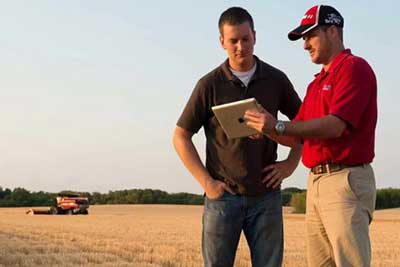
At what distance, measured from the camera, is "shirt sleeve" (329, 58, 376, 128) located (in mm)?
4328

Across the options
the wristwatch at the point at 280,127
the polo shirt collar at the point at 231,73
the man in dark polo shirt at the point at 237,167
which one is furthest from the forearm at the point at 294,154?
the wristwatch at the point at 280,127

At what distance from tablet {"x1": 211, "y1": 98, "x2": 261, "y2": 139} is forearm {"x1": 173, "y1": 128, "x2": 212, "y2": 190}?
17.1 inches

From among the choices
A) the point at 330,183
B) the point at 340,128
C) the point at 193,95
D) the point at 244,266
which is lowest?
the point at 244,266

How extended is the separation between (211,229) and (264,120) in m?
1.20

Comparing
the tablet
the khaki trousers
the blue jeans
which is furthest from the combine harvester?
the khaki trousers

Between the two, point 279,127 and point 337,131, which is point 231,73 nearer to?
point 279,127

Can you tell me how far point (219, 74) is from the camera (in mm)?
5352

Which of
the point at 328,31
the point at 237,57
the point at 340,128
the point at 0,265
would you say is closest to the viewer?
the point at 340,128

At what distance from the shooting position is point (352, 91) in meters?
4.35

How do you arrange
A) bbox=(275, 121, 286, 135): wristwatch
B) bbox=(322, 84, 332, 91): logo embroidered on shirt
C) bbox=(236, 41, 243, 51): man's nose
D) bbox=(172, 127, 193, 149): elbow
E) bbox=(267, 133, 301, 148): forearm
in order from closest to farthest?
bbox=(275, 121, 286, 135): wristwatch, bbox=(322, 84, 332, 91): logo embroidered on shirt, bbox=(267, 133, 301, 148): forearm, bbox=(236, 41, 243, 51): man's nose, bbox=(172, 127, 193, 149): elbow

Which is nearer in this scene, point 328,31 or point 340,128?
point 340,128

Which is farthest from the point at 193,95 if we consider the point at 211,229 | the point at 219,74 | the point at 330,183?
the point at 330,183

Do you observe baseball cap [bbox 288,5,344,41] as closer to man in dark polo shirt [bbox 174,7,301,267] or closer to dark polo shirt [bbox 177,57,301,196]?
man in dark polo shirt [bbox 174,7,301,267]

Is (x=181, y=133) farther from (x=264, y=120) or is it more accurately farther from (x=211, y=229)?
(x=264, y=120)
